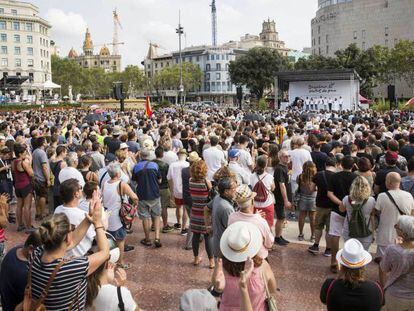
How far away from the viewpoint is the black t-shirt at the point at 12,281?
3.30 metres

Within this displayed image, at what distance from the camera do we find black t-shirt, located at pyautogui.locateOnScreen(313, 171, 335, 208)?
264 inches

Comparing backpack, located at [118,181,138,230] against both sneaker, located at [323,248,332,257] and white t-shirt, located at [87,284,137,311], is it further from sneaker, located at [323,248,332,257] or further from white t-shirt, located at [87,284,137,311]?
sneaker, located at [323,248,332,257]

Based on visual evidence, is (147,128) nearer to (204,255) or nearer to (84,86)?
(204,255)

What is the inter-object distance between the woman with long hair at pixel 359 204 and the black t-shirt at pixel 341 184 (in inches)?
15.8

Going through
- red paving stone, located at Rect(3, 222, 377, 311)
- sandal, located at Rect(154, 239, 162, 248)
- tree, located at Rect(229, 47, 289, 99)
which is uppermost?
tree, located at Rect(229, 47, 289, 99)

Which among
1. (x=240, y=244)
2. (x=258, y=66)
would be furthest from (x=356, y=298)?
(x=258, y=66)

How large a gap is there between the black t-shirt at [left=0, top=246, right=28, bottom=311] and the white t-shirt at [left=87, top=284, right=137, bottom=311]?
0.59 meters

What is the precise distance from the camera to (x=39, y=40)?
92125 millimetres

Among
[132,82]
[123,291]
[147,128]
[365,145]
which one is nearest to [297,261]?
[365,145]

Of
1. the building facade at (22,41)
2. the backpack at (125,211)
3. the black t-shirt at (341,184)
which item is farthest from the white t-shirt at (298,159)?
the building facade at (22,41)

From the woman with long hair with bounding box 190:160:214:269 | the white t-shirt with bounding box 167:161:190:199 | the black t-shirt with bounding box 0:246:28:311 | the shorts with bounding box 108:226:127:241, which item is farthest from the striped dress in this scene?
the black t-shirt with bounding box 0:246:28:311

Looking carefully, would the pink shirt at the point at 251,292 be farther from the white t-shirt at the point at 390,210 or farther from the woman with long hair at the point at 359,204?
the white t-shirt at the point at 390,210

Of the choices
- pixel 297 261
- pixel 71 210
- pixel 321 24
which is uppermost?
pixel 321 24

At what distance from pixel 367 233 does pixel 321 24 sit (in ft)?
270
